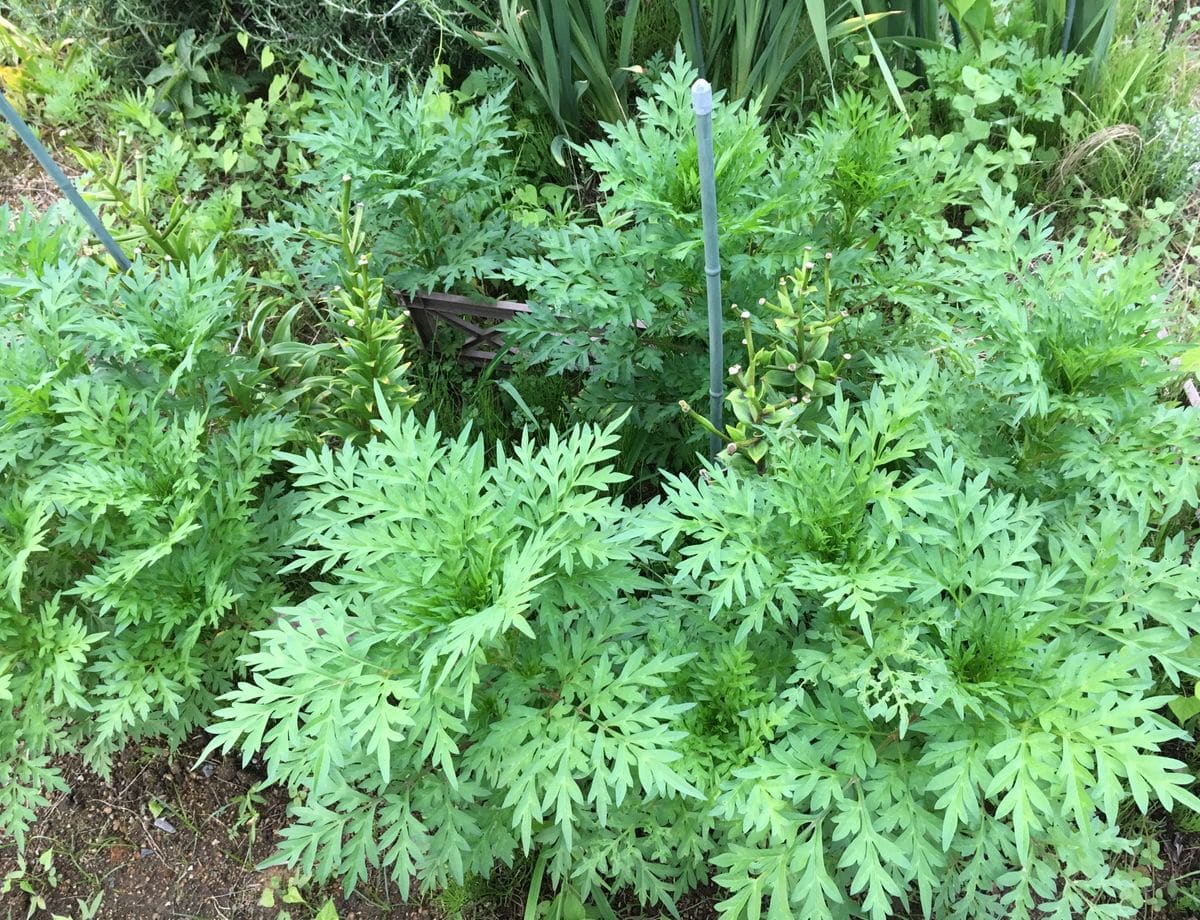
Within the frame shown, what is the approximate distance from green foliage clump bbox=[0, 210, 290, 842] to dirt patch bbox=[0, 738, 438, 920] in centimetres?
29

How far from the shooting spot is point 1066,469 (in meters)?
1.79

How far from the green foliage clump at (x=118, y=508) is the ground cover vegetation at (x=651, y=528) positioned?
0.01 metres

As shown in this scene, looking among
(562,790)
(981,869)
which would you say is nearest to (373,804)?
(562,790)

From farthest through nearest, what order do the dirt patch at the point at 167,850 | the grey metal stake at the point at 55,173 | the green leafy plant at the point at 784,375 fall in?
the dirt patch at the point at 167,850 → the grey metal stake at the point at 55,173 → the green leafy plant at the point at 784,375

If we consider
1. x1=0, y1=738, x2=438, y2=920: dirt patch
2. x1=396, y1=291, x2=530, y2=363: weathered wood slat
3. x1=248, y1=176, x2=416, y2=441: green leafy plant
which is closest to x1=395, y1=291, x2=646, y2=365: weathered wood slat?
x1=396, y1=291, x2=530, y2=363: weathered wood slat

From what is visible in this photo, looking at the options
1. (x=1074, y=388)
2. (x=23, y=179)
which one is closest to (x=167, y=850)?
(x=1074, y=388)

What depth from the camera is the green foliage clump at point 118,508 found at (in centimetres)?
192

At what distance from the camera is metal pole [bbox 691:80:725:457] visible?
149 cm

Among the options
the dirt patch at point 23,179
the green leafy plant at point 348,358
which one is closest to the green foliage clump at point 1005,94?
the green leafy plant at point 348,358

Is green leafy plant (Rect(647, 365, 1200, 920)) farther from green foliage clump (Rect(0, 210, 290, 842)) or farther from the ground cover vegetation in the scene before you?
green foliage clump (Rect(0, 210, 290, 842))

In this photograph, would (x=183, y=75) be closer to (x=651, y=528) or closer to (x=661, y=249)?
(x=661, y=249)

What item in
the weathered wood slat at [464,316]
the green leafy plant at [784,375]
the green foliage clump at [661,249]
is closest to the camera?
the green leafy plant at [784,375]

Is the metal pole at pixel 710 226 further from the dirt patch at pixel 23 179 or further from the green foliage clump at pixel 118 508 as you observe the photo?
the dirt patch at pixel 23 179

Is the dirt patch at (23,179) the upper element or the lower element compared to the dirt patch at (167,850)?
upper
